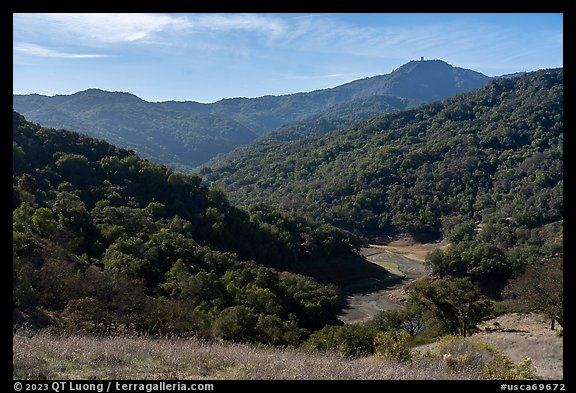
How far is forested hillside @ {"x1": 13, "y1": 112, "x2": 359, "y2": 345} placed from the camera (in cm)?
1325

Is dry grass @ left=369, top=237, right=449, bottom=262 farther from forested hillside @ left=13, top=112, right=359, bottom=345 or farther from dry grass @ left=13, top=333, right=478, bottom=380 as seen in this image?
dry grass @ left=13, top=333, right=478, bottom=380

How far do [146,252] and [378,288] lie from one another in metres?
23.8

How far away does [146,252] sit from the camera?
23109 millimetres

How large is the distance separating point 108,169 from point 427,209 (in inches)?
1828

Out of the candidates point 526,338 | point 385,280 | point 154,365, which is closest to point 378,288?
point 385,280

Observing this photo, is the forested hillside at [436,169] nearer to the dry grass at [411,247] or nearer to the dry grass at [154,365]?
the dry grass at [411,247]

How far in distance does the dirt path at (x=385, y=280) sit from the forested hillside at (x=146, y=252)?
412 cm

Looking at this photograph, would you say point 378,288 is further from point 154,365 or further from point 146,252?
point 154,365

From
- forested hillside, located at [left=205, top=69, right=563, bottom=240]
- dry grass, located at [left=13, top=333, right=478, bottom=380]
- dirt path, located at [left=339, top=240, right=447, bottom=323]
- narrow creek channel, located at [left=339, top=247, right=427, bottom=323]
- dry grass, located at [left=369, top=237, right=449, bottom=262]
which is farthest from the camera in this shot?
forested hillside, located at [left=205, top=69, right=563, bottom=240]

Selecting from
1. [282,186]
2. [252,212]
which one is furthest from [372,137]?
[252,212]

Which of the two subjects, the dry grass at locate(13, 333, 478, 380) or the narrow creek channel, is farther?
the narrow creek channel

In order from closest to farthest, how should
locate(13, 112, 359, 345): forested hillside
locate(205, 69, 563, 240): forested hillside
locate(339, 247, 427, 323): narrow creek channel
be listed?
locate(13, 112, 359, 345): forested hillside, locate(339, 247, 427, 323): narrow creek channel, locate(205, 69, 563, 240): forested hillside

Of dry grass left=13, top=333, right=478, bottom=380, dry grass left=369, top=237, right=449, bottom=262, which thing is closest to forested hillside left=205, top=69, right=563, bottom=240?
dry grass left=369, top=237, right=449, bottom=262
